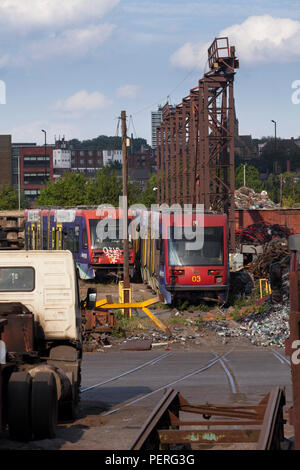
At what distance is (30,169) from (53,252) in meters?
173

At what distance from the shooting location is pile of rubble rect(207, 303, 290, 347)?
2300cm

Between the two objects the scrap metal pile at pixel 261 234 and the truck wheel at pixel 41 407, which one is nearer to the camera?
the truck wheel at pixel 41 407

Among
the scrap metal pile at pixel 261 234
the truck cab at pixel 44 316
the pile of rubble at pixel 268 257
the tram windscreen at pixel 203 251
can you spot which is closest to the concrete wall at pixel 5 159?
the scrap metal pile at pixel 261 234

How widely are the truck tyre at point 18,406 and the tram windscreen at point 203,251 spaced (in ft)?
65.3

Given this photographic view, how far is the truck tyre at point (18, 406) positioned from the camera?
8906mm

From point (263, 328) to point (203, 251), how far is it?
213 inches

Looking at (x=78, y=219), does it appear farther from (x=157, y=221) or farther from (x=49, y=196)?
(x=49, y=196)

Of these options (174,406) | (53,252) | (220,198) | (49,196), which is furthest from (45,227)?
(49,196)

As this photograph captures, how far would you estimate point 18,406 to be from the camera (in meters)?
8.91

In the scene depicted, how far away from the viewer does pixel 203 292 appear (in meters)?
29.5

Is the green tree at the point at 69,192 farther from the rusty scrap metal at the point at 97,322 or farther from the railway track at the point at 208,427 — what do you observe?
the railway track at the point at 208,427

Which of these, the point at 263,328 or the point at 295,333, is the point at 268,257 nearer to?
the point at 263,328

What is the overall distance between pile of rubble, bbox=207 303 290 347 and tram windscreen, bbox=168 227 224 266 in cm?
287

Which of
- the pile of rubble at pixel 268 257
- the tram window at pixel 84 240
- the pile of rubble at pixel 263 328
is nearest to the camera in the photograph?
the pile of rubble at pixel 263 328
